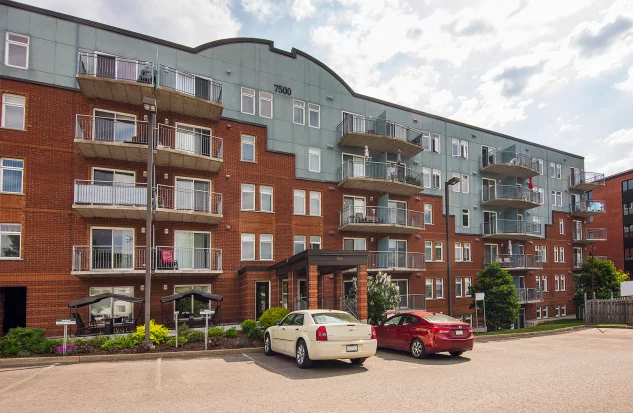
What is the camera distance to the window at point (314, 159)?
25156 millimetres

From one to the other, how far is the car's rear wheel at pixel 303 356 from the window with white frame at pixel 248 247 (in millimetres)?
11828

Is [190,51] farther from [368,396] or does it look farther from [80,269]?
[368,396]

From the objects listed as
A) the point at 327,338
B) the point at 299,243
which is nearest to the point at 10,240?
the point at 299,243

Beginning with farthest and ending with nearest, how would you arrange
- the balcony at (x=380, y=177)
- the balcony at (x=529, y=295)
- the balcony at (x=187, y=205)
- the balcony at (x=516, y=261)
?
1. the balcony at (x=516, y=261)
2. the balcony at (x=529, y=295)
3. the balcony at (x=380, y=177)
4. the balcony at (x=187, y=205)

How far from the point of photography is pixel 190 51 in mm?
21609

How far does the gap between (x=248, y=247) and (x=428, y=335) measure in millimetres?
12498

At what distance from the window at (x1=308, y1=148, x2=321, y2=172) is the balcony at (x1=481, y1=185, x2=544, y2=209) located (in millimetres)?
15314

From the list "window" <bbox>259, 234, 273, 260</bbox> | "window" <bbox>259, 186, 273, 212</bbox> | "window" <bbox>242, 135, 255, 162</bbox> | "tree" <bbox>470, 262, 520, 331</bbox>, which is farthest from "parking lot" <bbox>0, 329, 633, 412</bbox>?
"tree" <bbox>470, 262, 520, 331</bbox>

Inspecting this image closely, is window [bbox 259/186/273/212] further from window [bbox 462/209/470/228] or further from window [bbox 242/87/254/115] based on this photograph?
window [bbox 462/209/470/228]

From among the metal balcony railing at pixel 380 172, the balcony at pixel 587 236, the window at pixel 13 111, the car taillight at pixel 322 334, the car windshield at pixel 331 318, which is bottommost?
the car taillight at pixel 322 334

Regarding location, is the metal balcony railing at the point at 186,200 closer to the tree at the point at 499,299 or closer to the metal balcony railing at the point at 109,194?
the metal balcony railing at the point at 109,194

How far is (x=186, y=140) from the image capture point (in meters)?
20.6

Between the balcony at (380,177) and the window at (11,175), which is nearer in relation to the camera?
the window at (11,175)

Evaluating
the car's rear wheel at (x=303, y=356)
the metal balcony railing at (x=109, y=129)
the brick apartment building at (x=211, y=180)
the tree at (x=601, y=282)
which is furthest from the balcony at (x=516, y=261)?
the metal balcony railing at (x=109, y=129)
